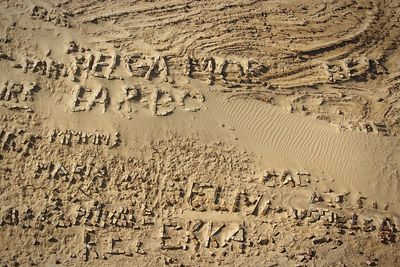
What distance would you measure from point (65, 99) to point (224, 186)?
345cm

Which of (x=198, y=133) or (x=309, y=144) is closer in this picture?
(x=198, y=133)

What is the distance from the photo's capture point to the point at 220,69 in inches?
419

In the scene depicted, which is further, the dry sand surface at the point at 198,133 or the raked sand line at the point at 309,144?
the raked sand line at the point at 309,144

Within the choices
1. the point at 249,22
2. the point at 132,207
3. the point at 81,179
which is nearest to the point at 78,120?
the point at 81,179

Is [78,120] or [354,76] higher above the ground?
[354,76]

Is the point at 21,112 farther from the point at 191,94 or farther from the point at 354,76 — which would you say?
the point at 354,76

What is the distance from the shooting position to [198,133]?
32.1 ft

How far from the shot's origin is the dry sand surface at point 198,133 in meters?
8.66

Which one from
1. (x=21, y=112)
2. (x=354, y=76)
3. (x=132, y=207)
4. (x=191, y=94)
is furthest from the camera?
(x=354, y=76)

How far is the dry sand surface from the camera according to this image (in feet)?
28.4

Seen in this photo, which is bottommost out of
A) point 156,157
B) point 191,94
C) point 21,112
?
point 156,157

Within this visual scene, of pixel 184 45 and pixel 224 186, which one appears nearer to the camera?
pixel 224 186

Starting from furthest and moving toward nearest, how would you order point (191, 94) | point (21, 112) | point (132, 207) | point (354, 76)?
point (354, 76)
point (191, 94)
point (21, 112)
point (132, 207)

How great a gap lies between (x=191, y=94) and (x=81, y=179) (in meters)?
2.79
